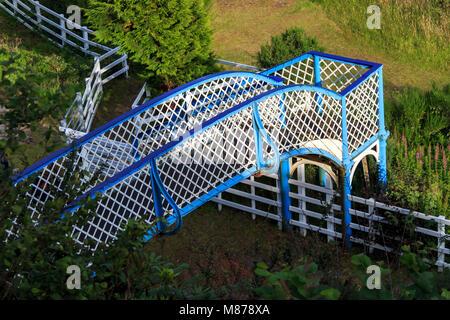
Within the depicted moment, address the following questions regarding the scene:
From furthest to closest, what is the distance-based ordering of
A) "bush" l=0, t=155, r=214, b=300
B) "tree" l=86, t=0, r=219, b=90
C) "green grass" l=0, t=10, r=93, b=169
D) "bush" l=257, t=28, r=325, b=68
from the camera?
"bush" l=257, t=28, r=325, b=68
"green grass" l=0, t=10, r=93, b=169
"tree" l=86, t=0, r=219, b=90
"bush" l=0, t=155, r=214, b=300

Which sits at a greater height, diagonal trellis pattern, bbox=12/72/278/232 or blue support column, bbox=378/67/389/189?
diagonal trellis pattern, bbox=12/72/278/232

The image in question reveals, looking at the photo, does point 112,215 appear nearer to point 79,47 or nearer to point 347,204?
point 347,204

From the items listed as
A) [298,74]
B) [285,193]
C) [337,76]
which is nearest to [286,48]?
[337,76]

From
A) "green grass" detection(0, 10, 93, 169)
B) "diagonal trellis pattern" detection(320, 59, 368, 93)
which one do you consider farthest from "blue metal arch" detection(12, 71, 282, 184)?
"green grass" detection(0, 10, 93, 169)

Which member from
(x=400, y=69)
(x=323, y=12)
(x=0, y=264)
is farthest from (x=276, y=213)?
(x=323, y=12)

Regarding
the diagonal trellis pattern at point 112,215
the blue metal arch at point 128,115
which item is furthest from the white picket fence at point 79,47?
the diagonal trellis pattern at point 112,215

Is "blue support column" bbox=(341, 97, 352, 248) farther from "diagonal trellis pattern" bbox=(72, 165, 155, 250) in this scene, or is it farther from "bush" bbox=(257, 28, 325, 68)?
"bush" bbox=(257, 28, 325, 68)

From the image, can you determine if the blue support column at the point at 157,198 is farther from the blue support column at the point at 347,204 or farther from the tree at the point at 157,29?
the tree at the point at 157,29
